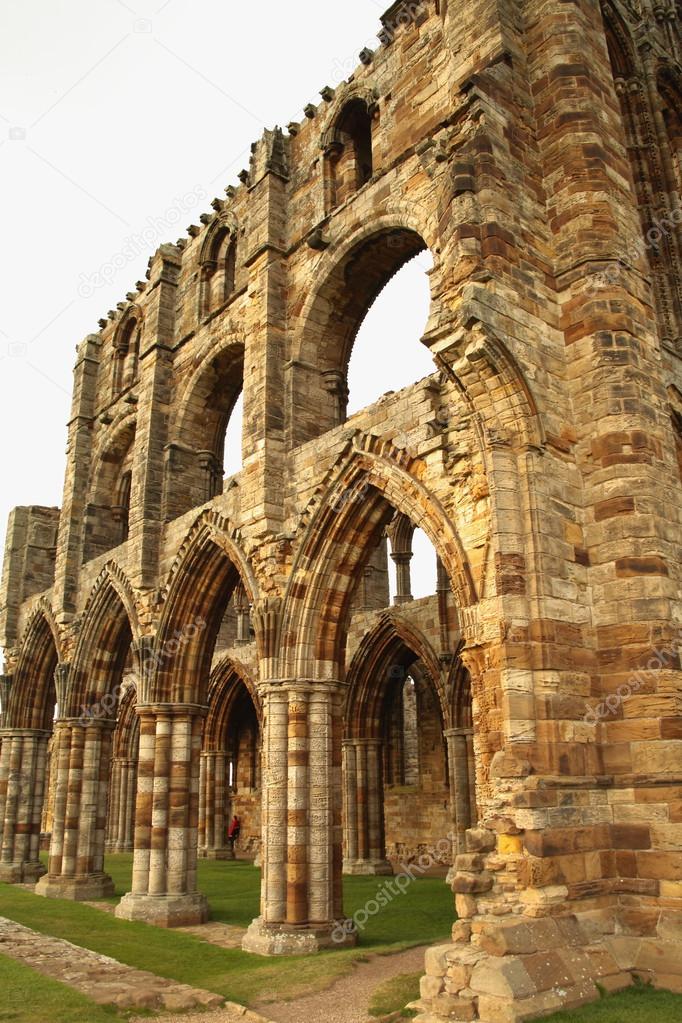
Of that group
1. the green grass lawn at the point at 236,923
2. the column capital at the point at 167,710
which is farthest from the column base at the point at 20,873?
→ the column capital at the point at 167,710

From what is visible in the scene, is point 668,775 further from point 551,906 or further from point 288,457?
point 288,457

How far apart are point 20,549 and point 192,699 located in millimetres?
9475

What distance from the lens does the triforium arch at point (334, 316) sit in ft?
41.0

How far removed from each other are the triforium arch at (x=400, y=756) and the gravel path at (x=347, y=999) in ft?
25.5

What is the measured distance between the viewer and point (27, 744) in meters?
19.0

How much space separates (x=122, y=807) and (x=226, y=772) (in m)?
5.28

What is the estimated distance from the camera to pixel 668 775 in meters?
7.35

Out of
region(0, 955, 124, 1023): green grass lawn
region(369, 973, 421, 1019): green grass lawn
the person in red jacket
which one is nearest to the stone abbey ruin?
region(369, 973, 421, 1019): green grass lawn

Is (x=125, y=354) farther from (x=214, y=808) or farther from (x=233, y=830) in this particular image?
(x=233, y=830)

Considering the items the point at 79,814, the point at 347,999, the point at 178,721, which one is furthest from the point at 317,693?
the point at 79,814

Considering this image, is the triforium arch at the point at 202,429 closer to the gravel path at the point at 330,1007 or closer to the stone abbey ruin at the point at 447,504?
the stone abbey ruin at the point at 447,504

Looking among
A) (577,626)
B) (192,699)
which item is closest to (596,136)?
(577,626)

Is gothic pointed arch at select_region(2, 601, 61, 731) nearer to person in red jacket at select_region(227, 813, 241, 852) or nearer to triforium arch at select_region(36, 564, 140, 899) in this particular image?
triforium arch at select_region(36, 564, 140, 899)

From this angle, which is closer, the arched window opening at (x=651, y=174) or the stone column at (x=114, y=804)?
the arched window opening at (x=651, y=174)
